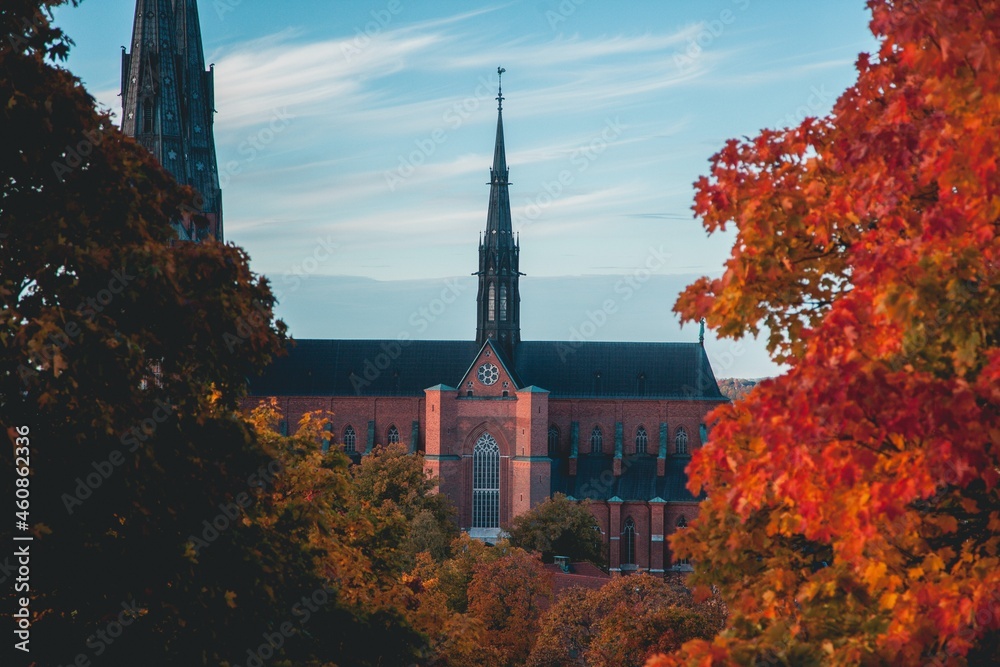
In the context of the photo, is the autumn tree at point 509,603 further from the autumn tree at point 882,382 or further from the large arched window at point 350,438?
the large arched window at point 350,438

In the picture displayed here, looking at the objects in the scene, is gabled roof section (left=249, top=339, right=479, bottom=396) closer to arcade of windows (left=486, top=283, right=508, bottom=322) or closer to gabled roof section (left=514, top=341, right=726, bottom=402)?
arcade of windows (left=486, top=283, right=508, bottom=322)

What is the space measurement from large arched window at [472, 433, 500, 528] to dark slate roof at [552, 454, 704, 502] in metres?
3.81

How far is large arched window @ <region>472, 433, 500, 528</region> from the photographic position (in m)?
73.4

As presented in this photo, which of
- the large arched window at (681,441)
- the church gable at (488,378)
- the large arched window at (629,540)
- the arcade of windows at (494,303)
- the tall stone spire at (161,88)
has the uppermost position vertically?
the tall stone spire at (161,88)

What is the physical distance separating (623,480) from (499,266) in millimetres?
14997

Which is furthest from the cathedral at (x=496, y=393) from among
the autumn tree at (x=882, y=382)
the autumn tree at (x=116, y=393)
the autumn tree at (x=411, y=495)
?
the autumn tree at (x=882, y=382)

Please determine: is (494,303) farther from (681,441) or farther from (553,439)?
(681,441)

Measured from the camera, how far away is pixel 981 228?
24.7ft

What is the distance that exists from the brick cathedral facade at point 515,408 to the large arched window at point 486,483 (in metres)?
0.06

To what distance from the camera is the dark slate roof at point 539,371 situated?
77562 mm

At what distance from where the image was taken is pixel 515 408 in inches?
2896

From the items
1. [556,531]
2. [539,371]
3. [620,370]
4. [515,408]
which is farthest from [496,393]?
[556,531]

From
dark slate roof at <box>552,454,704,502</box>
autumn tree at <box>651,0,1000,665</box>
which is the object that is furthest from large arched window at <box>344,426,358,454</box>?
autumn tree at <box>651,0,1000,665</box>

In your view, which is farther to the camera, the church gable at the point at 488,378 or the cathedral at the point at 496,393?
the church gable at the point at 488,378
